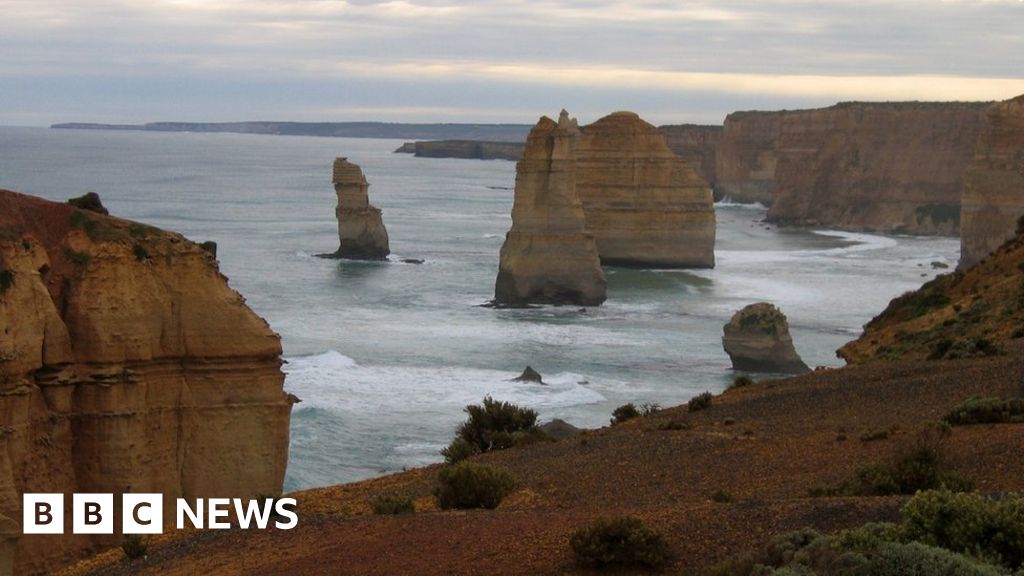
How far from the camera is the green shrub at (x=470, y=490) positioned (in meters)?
13.7

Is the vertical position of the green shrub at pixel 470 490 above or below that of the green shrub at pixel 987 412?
below

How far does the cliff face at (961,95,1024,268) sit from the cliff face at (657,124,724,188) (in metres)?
75.7

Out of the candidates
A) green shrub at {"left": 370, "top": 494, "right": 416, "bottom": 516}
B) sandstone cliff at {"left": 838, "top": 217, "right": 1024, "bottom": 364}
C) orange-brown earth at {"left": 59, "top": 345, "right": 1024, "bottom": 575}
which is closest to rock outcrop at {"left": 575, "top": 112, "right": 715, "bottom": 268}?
sandstone cliff at {"left": 838, "top": 217, "right": 1024, "bottom": 364}

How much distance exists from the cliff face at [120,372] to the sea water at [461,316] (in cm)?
724

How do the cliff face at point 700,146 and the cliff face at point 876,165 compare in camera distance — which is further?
the cliff face at point 700,146

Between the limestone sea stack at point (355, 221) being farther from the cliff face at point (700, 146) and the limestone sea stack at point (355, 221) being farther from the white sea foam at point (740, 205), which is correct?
the cliff face at point (700, 146)

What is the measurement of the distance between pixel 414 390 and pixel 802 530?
2493 cm

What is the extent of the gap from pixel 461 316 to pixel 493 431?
28.0 metres

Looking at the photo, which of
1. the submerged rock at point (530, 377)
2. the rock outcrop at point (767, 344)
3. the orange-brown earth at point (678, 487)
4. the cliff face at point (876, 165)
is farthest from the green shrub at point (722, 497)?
the cliff face at point (876, 165)

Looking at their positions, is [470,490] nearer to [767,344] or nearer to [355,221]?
[767,344]

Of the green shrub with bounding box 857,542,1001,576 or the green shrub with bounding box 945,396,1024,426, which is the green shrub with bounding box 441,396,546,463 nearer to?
the green shrub with bounding box 945,396,1024,426

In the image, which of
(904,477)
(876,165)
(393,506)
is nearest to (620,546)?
(904,477)

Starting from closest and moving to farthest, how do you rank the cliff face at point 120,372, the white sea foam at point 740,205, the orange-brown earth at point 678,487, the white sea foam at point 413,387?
the orange-brown earth at point 678,487 → the cliff face at point 120,372 → the white sea foam at point 413,387 → the white sea foam at point 740,205

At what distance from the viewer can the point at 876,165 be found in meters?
100
